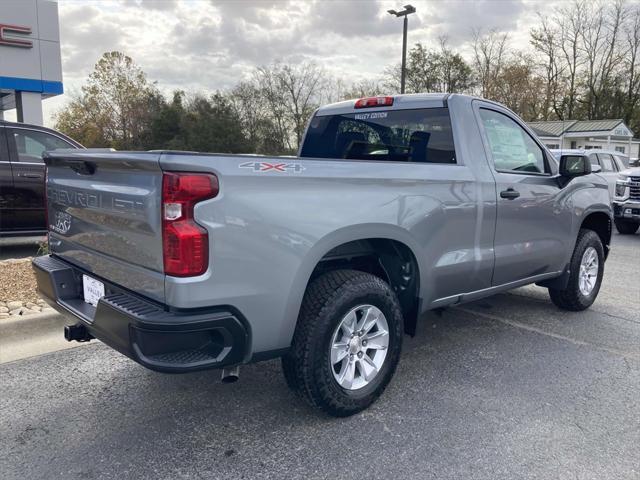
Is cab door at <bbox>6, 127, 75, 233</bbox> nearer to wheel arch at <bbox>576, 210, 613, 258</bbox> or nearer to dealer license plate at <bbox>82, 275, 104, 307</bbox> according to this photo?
dealer license plate at <bbox>82, 275, 104, 307</bbox>

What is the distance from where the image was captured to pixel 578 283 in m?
5.18

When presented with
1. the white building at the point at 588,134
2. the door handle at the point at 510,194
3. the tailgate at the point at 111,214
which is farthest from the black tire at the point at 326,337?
the white building at the point at 588,134

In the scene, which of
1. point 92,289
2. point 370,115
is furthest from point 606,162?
point 92,289

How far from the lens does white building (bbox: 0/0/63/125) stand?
664 inches

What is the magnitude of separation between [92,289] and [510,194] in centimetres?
302

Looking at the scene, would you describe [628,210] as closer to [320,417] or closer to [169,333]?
[320,417]

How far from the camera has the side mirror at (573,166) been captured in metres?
4.59

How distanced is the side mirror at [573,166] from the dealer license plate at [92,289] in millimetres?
3836

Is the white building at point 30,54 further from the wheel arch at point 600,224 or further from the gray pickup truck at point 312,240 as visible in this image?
the wheel arch at point 600,224

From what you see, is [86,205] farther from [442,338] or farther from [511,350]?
[511,350]

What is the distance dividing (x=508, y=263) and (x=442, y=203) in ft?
3.43

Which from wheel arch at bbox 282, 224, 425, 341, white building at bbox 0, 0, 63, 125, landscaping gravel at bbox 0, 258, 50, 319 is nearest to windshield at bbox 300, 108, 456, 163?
wheel arch at bbox 282, 224, 425, 341

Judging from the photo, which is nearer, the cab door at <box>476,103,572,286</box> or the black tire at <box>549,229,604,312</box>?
the cab door at <box>476,103,572,286</box>

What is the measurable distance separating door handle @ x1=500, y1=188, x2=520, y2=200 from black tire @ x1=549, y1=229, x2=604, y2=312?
1368 mm
